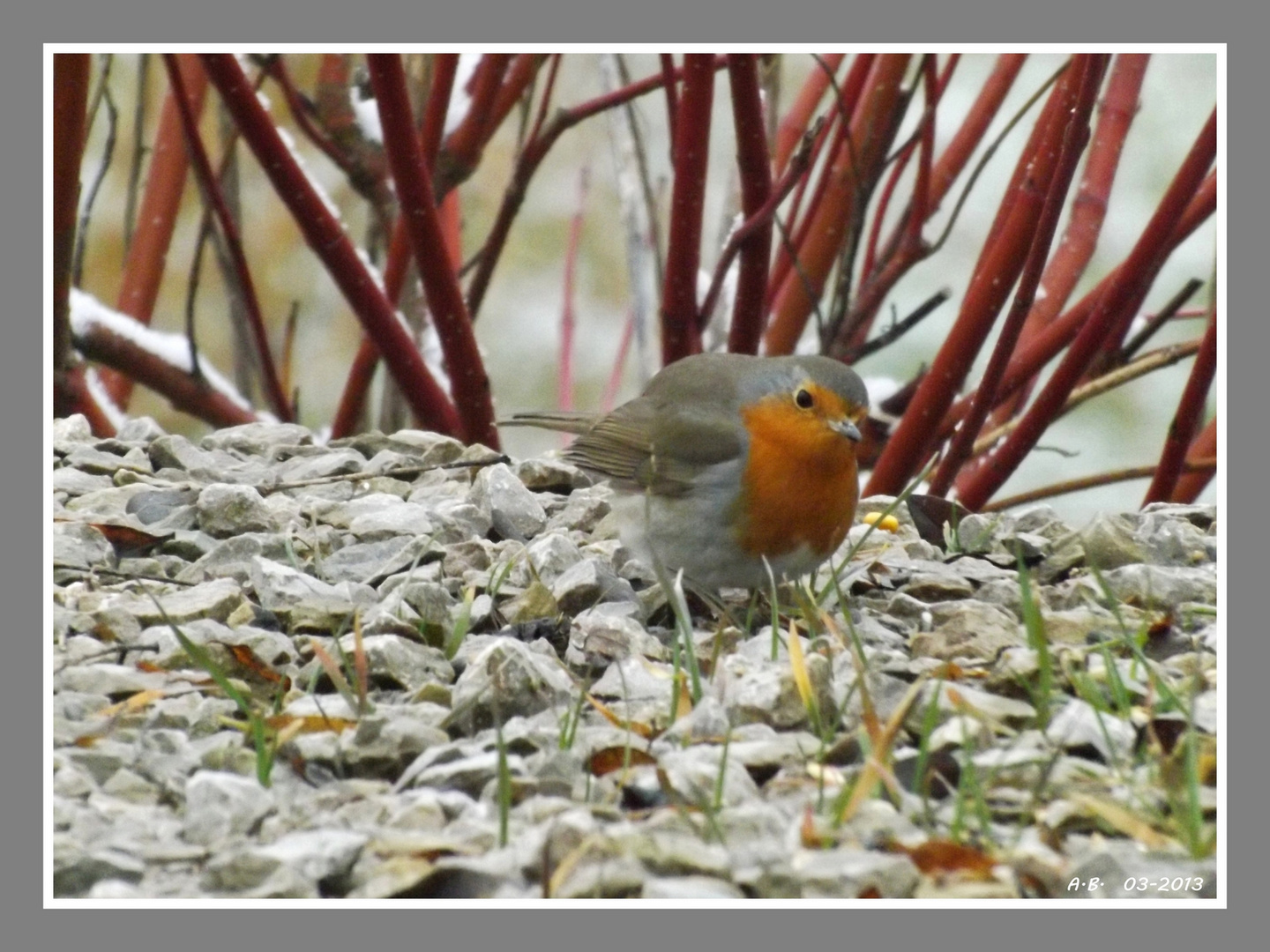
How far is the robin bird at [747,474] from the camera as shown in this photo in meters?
3.28

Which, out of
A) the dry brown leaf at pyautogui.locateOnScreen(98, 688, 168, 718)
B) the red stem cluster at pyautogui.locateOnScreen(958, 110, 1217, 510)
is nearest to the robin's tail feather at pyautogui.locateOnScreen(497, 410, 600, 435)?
the red stem cluster at pyautogui.locateOnScreen(958, 110, 1217, 510)

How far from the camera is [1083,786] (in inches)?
90.3

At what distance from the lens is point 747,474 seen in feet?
11.0

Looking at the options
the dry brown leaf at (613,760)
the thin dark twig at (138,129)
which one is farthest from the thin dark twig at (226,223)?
the dry brown leaf at (613,760)

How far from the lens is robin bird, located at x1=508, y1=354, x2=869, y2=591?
3279mm

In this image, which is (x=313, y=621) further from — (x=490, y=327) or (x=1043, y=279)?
(x=490, y=327)

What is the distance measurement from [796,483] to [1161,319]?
1311mm

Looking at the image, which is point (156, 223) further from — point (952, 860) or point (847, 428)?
point (952, 860)

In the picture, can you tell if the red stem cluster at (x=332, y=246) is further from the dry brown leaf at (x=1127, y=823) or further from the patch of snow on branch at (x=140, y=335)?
the dry brown leaf at (x=1127, y=823)

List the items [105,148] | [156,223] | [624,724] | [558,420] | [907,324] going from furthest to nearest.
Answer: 1. [156,223]
2. [105,148]
3. [907,324]
4. [558,420]
5. [624,724]

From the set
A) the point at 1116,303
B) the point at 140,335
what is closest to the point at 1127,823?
the point at 1116,303

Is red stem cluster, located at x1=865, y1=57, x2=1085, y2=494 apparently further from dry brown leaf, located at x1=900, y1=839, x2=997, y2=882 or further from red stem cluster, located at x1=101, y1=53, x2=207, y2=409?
red stem cluster, located at x1=101, y1=53, x2=207, y2=409

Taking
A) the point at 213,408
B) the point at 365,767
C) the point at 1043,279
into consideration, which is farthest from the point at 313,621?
the point at 1043,279

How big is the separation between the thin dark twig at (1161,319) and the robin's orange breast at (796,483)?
106 centimetres
